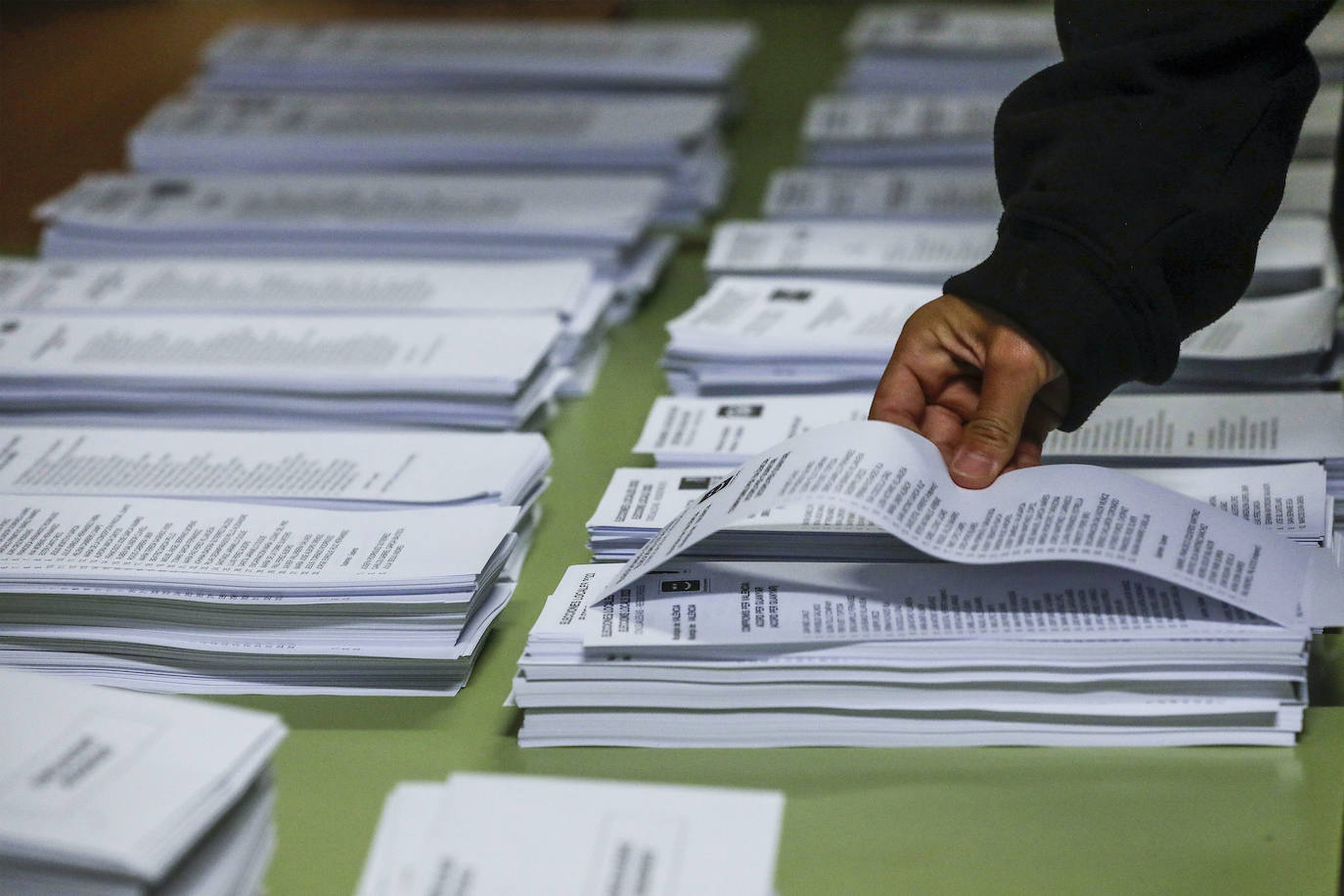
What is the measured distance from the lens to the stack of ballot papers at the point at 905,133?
5.69 feet

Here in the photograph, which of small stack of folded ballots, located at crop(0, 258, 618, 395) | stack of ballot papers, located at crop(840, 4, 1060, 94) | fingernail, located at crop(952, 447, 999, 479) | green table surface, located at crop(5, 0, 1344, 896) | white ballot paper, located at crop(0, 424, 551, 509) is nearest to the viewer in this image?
green table surface, located at crop(5, 0, 1344, 896)

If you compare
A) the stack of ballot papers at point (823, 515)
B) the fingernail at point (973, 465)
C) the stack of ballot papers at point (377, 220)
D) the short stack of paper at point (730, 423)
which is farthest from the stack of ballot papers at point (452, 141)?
the fingernail at point (973, 465)

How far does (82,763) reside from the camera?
2.18ft

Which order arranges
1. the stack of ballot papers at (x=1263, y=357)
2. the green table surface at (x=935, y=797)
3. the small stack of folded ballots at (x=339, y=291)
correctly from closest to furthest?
the green table surface at (x=935, y=797) < the stack of ballot papers at (x=1263, y=357) < the small stack of folded ballots at (x=339, y=291)

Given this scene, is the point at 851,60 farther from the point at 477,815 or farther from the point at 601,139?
the point at 477,815

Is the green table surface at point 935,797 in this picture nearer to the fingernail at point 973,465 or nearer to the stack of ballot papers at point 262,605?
the stack of ballot papers at point 262,605

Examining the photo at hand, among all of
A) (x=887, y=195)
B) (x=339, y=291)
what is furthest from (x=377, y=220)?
(x=887, y=195)

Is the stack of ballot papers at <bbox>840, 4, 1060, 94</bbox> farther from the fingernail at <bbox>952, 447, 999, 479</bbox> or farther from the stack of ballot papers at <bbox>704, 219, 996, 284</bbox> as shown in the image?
the fingernail at <bbox>952, 447, 999, 479</bbox>

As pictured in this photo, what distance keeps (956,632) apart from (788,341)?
1.51 feet

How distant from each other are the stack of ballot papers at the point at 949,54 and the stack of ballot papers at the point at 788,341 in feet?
2.57

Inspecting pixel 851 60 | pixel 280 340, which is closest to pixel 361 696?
pixel 280 340

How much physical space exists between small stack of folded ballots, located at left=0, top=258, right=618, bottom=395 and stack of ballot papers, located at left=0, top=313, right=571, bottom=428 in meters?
0.05

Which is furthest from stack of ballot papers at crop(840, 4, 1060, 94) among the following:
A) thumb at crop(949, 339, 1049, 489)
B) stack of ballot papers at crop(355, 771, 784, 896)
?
stack of ballot papers at crop(355, 771, 784, 896)

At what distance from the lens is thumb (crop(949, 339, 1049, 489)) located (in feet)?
2.83
